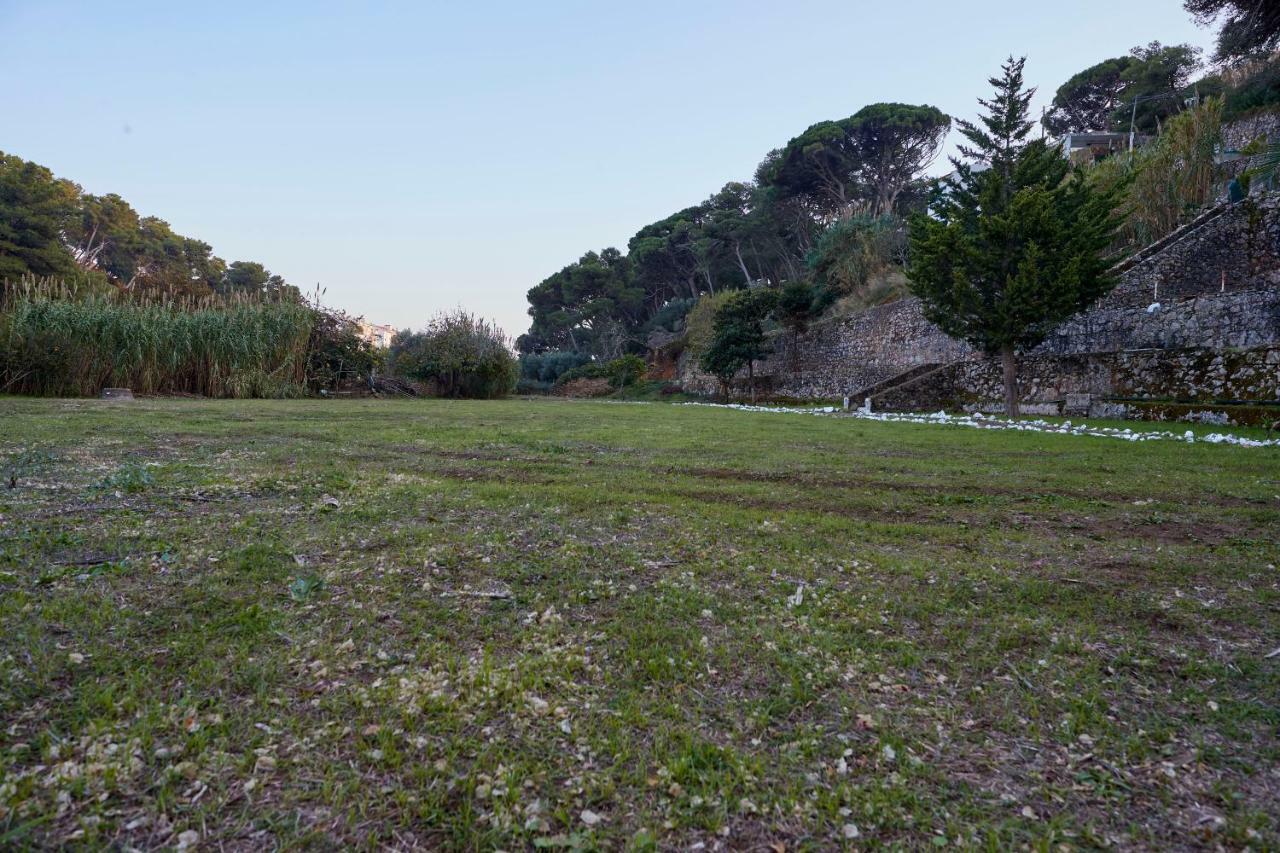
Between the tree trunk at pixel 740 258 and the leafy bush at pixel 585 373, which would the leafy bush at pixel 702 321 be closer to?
the leafy bush at pixel 585 373

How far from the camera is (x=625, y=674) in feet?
6.30

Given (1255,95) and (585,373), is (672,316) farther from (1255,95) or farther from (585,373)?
(1255,95)

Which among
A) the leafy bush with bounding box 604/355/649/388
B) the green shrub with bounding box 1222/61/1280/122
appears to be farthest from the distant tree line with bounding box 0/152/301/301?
the green shrub with bounding box 1222/61/1280/122

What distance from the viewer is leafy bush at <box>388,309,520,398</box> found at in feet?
81.4

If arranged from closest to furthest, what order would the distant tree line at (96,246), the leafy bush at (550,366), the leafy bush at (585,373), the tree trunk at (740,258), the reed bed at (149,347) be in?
the reed bed at (149,347)
the distant tree line at (96,246)
the leafy bush at (585,373)
the leafy bush at (550,366)
the tree trunk at (740,258)

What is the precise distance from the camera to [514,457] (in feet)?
21.7

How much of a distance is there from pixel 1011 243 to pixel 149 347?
21.2 m

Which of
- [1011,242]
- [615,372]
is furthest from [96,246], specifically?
[1011,242]

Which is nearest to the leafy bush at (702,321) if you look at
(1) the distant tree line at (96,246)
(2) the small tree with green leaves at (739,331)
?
(2) the small tree with green leaves at (739,331)

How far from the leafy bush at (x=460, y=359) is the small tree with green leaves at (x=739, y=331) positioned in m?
9.10

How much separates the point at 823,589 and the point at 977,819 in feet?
4.35

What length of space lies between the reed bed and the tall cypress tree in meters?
17.9

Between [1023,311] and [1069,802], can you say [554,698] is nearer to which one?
[1069,802]

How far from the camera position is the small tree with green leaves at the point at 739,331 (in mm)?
27875
